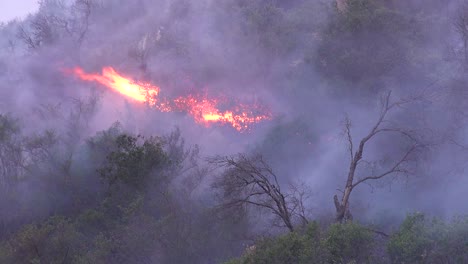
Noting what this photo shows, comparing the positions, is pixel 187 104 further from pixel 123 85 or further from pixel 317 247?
pixel 317 247

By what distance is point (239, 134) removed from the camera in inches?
1119

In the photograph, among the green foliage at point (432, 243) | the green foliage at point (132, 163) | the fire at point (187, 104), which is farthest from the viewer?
the fire at point (187, 104)

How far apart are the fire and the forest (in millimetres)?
94

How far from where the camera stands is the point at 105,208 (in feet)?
63.8

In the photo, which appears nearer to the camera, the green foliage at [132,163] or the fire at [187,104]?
the green foliage at [132,163]

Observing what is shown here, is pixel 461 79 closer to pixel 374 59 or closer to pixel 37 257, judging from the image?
pixel 374 59

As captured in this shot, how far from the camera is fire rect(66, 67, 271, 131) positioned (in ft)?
95.2

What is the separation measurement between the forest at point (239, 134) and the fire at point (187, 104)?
3.7 inches

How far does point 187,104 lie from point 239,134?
403cm

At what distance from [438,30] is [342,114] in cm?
695

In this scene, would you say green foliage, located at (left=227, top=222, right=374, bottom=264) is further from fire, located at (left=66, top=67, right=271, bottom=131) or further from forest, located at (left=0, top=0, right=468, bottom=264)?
fire, located at (left=66, top=67, right=271, bottom=131)

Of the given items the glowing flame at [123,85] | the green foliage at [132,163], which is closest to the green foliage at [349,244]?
the green foliage at [132,163]

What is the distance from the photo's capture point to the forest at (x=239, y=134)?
16.0m

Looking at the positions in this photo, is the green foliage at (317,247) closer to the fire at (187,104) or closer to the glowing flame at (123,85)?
the fire at (187,104)
